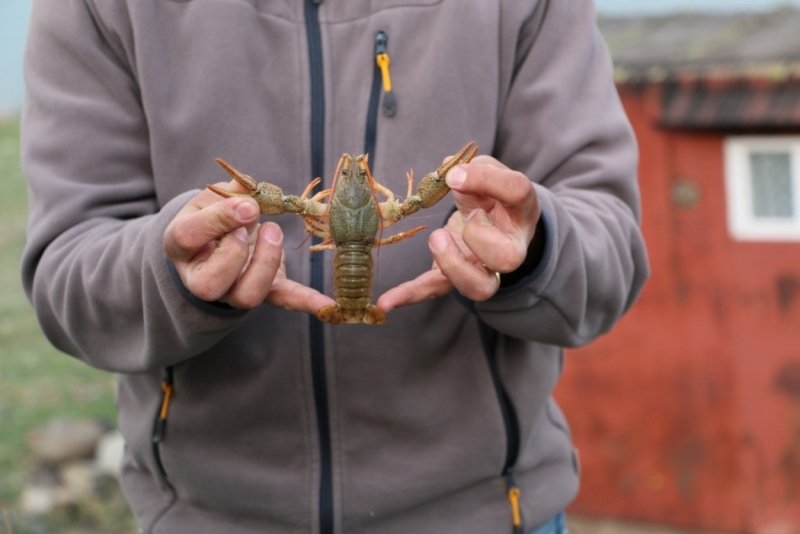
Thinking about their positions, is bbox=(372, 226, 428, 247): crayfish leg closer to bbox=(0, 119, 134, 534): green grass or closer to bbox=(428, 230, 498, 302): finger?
bbox=(428, 230, 498, 302): finger

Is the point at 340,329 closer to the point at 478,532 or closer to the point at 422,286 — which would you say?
the point at 422,286

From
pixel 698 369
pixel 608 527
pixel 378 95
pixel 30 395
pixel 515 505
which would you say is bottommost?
pixel 608 527

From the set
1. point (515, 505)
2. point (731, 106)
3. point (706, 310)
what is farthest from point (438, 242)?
point (706, 310)

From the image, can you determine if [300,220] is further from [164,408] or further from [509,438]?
[509,438]

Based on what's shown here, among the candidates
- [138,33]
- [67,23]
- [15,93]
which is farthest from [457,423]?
[15,93]

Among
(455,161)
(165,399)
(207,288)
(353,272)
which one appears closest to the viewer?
(207,288)

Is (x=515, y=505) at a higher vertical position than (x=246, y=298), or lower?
lower

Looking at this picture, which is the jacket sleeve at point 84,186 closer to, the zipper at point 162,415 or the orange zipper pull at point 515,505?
the zipper at point 162,415
